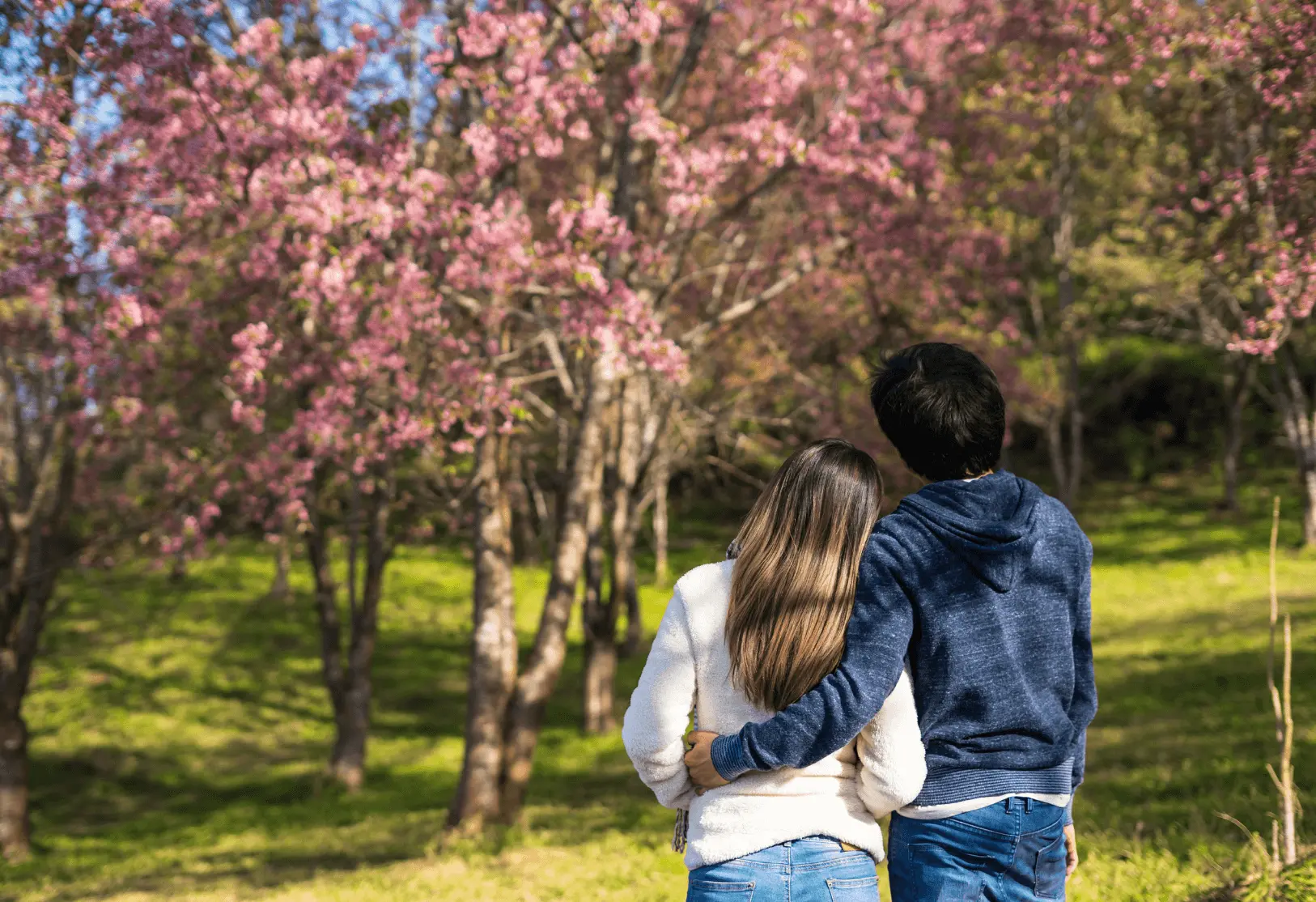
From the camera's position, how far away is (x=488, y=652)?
33.1 ft

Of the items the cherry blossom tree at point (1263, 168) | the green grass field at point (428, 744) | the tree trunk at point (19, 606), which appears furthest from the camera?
the tree trunk at point (19, 606)

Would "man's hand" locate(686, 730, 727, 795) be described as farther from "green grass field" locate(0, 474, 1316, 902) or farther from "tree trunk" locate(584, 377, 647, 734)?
"tree trunk" locate(584, 377, 647, 734)

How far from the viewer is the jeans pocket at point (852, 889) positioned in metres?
A: 2.46

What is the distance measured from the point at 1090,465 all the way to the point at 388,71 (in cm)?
2641

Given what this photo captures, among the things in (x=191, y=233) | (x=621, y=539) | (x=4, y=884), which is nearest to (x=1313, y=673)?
(x=621, y=539)

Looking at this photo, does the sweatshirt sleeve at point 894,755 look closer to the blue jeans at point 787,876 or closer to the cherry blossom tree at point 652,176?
the blue jeans at point 787,876

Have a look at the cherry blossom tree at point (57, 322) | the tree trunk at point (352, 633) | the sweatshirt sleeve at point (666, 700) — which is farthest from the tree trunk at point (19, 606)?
the sweatshirt sleeve at point (666, 700)

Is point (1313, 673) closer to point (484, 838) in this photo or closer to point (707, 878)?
point (484, 838)

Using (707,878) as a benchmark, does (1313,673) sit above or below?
below

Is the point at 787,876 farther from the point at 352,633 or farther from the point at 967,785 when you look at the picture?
the point at 352,633

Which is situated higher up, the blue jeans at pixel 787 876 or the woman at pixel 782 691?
the woman at pixel 782 691

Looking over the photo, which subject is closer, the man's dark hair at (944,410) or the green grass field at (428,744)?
the man's dark hair at (944,410)

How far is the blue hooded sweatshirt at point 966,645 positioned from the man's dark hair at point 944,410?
60 mm

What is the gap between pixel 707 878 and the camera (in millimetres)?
2467
